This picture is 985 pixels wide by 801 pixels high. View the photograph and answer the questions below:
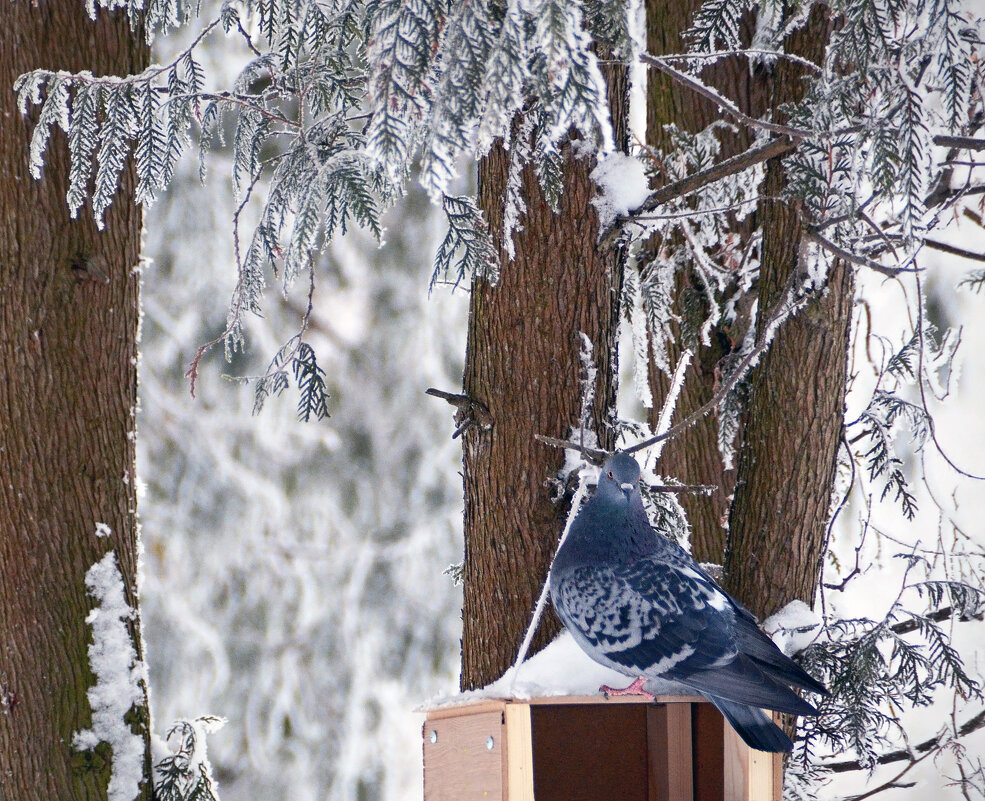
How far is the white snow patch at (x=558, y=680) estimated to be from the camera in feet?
6.04

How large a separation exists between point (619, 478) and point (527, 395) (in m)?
0.28

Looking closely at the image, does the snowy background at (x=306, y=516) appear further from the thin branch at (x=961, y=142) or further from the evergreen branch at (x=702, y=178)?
the thin branch at (x=961, y=142)

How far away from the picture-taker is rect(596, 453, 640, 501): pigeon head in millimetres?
2068

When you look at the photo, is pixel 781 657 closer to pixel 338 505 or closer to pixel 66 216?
pixel 66 216

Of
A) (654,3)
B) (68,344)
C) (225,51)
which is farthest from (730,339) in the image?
(225,51)

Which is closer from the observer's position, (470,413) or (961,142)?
(961,142)

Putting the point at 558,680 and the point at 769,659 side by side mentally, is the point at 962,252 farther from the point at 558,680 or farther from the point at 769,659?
the point at 558,680

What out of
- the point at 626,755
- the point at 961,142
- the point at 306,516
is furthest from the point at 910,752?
the point at 306,516

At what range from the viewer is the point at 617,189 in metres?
2.24

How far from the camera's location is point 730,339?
2.92 meters

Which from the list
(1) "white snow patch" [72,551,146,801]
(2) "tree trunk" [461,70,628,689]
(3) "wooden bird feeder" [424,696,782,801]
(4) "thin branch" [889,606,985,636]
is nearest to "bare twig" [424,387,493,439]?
(2) "tree trunk" [461,70,628,689]

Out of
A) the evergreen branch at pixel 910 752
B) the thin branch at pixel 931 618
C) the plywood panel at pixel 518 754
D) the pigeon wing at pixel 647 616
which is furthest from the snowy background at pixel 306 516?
the plywood panel at pixel 518 754

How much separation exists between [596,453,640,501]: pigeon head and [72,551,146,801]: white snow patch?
4.22 ft

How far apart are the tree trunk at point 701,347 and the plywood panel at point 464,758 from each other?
48.2 inches
